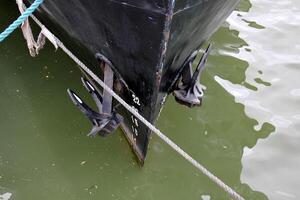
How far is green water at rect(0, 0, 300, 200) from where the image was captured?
288 cm

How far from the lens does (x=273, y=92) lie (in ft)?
12.3

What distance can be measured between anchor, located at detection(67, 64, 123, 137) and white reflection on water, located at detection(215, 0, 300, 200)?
3.35 feet

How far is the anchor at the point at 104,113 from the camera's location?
2650 millimetres

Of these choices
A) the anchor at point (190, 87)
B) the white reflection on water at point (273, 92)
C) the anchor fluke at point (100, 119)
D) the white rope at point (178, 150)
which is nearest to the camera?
the white rope at point (178, 150)

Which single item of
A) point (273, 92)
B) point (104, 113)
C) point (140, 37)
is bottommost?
point (273, 92)

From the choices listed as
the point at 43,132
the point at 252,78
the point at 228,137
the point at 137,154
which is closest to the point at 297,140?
the point at 228,137

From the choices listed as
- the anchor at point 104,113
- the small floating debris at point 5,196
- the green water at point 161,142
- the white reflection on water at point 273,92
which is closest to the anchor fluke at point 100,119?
the anchor at point 104,113

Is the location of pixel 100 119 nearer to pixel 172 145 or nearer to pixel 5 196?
pixel 172 145

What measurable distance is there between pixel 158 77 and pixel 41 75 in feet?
5.11

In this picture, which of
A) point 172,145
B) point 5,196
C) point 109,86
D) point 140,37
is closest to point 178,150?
point 172,145

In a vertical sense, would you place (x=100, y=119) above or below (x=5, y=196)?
above

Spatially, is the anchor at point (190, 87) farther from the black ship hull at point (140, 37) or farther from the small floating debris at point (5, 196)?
the small floating debris at point (5, 196)

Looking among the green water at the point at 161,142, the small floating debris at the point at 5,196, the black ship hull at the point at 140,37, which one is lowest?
the green water at the point at 161,142

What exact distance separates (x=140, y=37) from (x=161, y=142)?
3.59 feet
